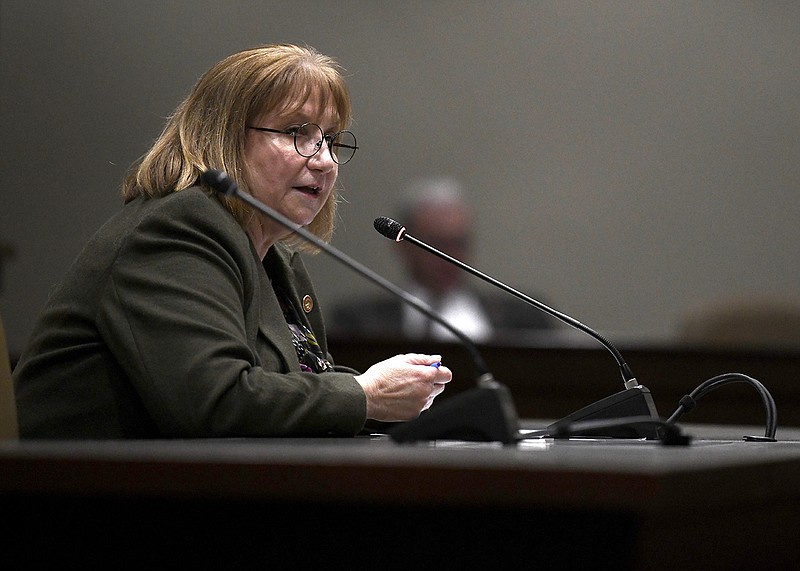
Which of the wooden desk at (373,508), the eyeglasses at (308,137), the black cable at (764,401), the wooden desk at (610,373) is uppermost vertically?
the eyeglasses at (308,137)

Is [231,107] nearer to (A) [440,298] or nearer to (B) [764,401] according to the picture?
(B) [764,401]

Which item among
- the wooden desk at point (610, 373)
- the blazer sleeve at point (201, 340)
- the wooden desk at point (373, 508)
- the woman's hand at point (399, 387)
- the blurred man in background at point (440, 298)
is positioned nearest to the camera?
the wooden desk at point (373, 508)

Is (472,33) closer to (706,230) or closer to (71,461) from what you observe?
(706,230)

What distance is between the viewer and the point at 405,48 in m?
5.88

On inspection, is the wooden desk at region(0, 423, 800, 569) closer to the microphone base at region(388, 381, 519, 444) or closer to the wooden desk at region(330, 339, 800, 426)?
the microphone base at region(388, 381, 519, 444)

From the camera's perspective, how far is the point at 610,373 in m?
4.33

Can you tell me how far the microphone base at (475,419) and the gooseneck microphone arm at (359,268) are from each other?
0.03 m

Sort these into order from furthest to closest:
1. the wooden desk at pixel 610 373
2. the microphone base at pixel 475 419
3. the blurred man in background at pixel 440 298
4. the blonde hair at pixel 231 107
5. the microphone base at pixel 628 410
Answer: the blurred man in background at pixel 440 298 < the wooden desk at pixel 610 373 < the blonde hair at pixel 231 107 < the microphone base at pixel 628 410 < the microphone base at pixel 475 419

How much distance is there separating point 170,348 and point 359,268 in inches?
13.0

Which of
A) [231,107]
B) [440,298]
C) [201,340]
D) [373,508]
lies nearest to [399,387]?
[201,340]

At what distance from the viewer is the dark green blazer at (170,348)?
5.93ft

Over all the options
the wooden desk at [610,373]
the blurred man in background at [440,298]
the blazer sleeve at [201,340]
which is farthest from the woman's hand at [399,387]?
the blurred man in background at [440,298]

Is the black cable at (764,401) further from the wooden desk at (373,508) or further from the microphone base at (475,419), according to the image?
the wooden desk at (373,508)

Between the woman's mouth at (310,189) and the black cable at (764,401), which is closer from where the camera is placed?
the black cable at (764,401)
